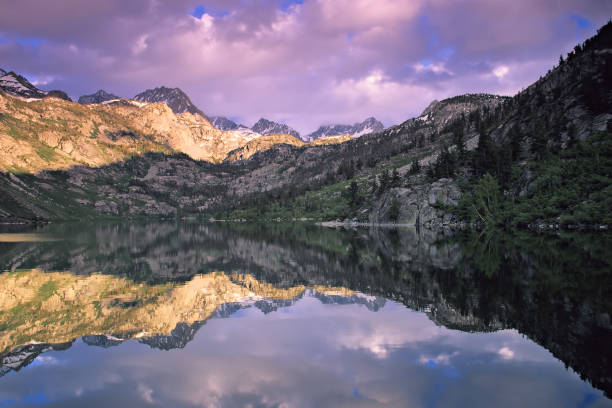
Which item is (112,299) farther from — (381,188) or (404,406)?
(381,188)

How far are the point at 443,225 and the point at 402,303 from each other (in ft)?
365

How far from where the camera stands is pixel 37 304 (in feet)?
84.4

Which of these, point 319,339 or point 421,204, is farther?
point 421,204

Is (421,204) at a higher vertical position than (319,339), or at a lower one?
higher

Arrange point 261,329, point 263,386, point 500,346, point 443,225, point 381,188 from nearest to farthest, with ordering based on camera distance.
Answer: point 263,386
point 500,346
point 261,329
point 443,225
point 381,188

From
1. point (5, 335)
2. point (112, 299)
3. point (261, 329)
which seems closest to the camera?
point (5, 335)

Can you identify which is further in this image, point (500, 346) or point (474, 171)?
point (474, 171)

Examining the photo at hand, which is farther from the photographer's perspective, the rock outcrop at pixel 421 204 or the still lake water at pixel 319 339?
the rock outcrop at pixel 421 204

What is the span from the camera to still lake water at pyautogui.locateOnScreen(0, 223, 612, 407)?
1231 cm

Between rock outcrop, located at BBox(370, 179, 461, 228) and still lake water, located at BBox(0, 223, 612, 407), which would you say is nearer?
still lake water, located at BBox(0, 223, 612, 407)

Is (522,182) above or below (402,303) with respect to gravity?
above

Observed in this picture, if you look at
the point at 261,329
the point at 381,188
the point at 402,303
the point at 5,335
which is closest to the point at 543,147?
the point at 381,188

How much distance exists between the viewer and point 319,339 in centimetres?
1862

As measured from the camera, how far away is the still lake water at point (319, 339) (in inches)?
485
